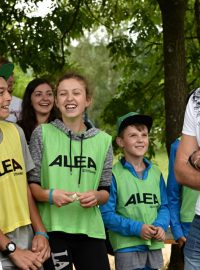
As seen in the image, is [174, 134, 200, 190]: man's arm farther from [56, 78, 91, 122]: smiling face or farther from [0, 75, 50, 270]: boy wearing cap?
[56, 78, 91, 122]: smiling face

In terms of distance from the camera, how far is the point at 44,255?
11.2 feet

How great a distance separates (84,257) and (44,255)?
378 mm

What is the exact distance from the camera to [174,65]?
5988 mm

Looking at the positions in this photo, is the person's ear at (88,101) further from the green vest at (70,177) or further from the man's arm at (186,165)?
the man's arm at (186,165)

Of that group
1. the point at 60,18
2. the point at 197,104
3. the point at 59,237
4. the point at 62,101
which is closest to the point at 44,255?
the point at 59,237

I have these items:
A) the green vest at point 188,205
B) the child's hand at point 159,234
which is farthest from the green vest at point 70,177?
the green vest at point 188,205

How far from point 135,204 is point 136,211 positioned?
0.17 feet

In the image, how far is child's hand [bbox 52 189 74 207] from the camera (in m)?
3.57

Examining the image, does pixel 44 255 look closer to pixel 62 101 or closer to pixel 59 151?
pixel 59 151

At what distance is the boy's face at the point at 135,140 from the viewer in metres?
4.43

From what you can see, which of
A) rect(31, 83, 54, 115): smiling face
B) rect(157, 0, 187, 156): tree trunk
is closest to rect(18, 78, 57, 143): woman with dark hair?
rect(31, 83, 54, 115): smiling face

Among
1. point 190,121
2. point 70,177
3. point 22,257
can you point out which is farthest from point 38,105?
point 190,121

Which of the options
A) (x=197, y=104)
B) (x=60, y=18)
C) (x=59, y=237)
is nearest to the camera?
(x=197, y=104)

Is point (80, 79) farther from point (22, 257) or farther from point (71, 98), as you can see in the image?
point (22, 257)
